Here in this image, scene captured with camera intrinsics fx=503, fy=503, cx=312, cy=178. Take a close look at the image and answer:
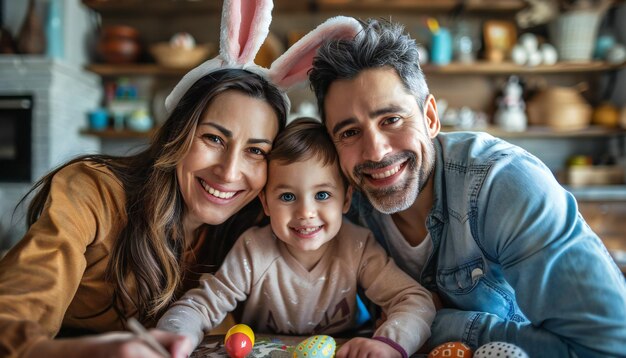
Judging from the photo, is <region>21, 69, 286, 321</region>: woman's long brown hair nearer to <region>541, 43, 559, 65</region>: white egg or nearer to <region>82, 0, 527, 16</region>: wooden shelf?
<region>82, 0, 527, 16</region>: wooden shelf

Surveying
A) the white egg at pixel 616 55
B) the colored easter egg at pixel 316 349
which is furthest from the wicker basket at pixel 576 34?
the colored easter egg at pixel 316 349

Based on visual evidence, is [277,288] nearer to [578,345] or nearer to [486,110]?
[578,345]

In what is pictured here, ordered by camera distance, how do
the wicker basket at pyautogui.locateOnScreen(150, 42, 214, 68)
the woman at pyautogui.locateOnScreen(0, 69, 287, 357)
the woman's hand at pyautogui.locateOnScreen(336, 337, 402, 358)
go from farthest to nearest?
the wicker basket at pyautogui.locateOnScreen(150, 42, 214, 68) < the woman at pyautogui.locateOnScreen(0, 69, 287, 357) < the woman's hand at pyautogui.locateOnScreen(336, 337, 402, 358)

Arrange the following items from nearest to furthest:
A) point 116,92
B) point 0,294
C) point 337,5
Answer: point 0,294 < point 337,5 < point 116,92

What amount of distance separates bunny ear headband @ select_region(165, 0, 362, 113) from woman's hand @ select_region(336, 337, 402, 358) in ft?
2.29

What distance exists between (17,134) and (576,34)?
13.8 feet

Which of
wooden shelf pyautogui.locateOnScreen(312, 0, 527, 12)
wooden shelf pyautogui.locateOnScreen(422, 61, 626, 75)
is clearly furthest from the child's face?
wooden shelf pyautogui.locateOnScreen(312, 0, 527, 12)

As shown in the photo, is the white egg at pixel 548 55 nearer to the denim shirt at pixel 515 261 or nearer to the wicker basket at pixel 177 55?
the wicker basket at pixel 177 55

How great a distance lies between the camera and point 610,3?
12.8 feet

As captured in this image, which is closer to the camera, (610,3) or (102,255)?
(102,255)

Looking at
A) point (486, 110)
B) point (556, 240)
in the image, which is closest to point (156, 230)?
point (556, 240)

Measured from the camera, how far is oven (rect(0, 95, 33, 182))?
3627mm

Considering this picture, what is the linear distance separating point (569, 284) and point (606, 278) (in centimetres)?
7

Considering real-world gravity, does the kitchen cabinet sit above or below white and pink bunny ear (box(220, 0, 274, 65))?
above
